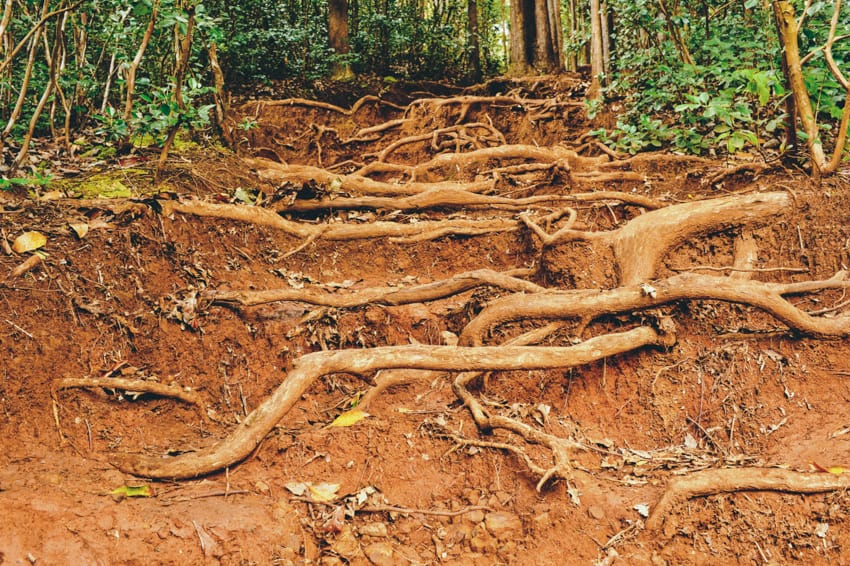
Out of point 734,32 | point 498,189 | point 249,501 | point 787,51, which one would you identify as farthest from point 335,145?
point 249,501

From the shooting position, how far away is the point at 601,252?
14.3ft

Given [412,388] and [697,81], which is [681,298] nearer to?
[412,388]

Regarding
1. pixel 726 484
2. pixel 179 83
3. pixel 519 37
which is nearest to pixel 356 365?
pixel 726 484

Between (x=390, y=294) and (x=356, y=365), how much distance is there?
119 centimetres

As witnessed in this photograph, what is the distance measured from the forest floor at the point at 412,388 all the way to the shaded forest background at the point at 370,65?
63 centimetres

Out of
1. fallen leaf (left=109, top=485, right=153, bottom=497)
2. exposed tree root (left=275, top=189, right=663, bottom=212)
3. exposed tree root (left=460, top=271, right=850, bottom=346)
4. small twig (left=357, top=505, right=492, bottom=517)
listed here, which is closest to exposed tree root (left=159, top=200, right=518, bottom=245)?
exposed tree root (left=275, top=189, right=663, bottom=212)

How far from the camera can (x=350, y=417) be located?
134 inches

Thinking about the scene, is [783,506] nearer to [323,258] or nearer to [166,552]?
[166,552]

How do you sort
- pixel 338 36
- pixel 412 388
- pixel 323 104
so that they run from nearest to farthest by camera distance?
pixel 412 388
pixel 323 104
pixel 338 36

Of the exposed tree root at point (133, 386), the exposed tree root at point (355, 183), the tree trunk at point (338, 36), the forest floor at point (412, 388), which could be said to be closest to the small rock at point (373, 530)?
the forest floor at point (412, 388)

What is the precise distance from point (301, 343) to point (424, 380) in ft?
3.00

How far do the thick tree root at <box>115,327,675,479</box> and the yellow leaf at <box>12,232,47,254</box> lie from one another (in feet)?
4.83

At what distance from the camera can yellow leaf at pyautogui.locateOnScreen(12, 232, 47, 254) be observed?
3.37 metres

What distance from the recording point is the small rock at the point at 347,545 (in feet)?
8.73
